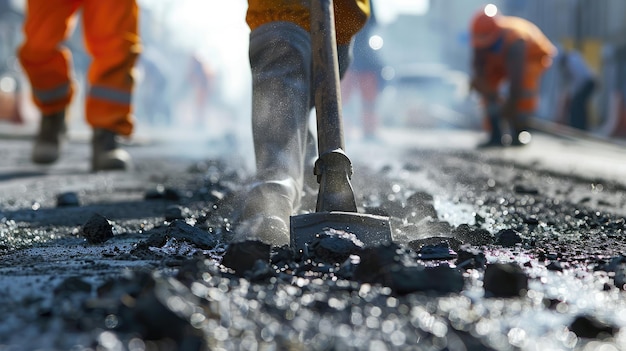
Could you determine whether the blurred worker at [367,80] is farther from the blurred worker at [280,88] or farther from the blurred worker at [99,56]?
the blurred worker at [280,88]

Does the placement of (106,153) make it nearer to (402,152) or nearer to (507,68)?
(402,152)

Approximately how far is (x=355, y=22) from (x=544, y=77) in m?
25.5

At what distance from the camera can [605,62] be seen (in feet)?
76.3

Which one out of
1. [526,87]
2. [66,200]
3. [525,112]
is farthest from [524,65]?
[66,200]

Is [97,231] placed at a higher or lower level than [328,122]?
lower

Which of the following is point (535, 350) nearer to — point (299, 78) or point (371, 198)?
point (299, 78)

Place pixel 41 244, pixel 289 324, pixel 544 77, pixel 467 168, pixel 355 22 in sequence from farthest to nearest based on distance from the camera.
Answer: pixel 544 77 → pixel 467 168 → pixel 355 22 → pixel 41 244 → pixel 289 324

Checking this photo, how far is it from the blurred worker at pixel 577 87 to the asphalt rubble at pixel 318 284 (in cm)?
1343

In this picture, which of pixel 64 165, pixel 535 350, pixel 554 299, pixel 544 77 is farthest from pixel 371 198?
pixel 544 77

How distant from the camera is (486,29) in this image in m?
10.2

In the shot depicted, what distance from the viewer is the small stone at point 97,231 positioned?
245cm

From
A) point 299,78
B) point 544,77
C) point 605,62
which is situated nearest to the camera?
point 299,78

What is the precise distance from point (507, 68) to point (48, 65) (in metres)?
6.27

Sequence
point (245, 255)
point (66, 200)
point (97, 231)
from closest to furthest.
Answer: point (245, 255), point (97, 231), point (66, 200)
